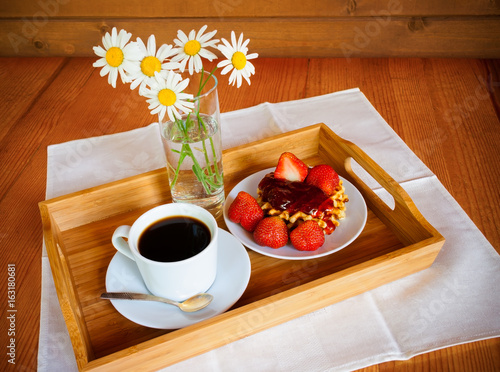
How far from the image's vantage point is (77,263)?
78cm

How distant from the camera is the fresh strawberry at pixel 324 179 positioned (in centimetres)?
83

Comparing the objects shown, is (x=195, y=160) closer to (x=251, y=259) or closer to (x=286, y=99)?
(x=251, y=259)

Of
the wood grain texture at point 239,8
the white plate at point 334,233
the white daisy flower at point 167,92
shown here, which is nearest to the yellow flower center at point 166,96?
the white daisy flower at point 167,92

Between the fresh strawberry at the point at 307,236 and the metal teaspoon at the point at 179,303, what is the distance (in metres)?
0.16

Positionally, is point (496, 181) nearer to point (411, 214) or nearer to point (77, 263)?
point (411, 214)

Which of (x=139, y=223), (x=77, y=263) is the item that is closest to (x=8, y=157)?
(x=77, y=263)

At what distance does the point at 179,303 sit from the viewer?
2.19 ft

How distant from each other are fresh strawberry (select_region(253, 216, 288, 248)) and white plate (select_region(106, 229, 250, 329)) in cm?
4

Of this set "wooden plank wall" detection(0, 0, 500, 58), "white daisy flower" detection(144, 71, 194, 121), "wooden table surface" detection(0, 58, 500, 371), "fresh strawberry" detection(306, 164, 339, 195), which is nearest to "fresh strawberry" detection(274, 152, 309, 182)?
"fresh strawberry" detection(306, 164, 339, 195)

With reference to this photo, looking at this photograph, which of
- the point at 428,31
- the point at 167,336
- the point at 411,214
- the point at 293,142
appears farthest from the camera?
the point at 428,31

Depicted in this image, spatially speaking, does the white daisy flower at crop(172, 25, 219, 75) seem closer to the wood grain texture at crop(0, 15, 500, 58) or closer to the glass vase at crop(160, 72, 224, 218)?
the glass vase at crop(160, 72, 224, 218)

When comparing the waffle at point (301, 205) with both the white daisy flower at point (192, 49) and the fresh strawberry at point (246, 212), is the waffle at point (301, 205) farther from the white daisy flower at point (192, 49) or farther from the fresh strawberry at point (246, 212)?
the white daisy flower at point (192, 49)

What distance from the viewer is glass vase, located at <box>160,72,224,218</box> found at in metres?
0.76

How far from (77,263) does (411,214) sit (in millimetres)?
549
